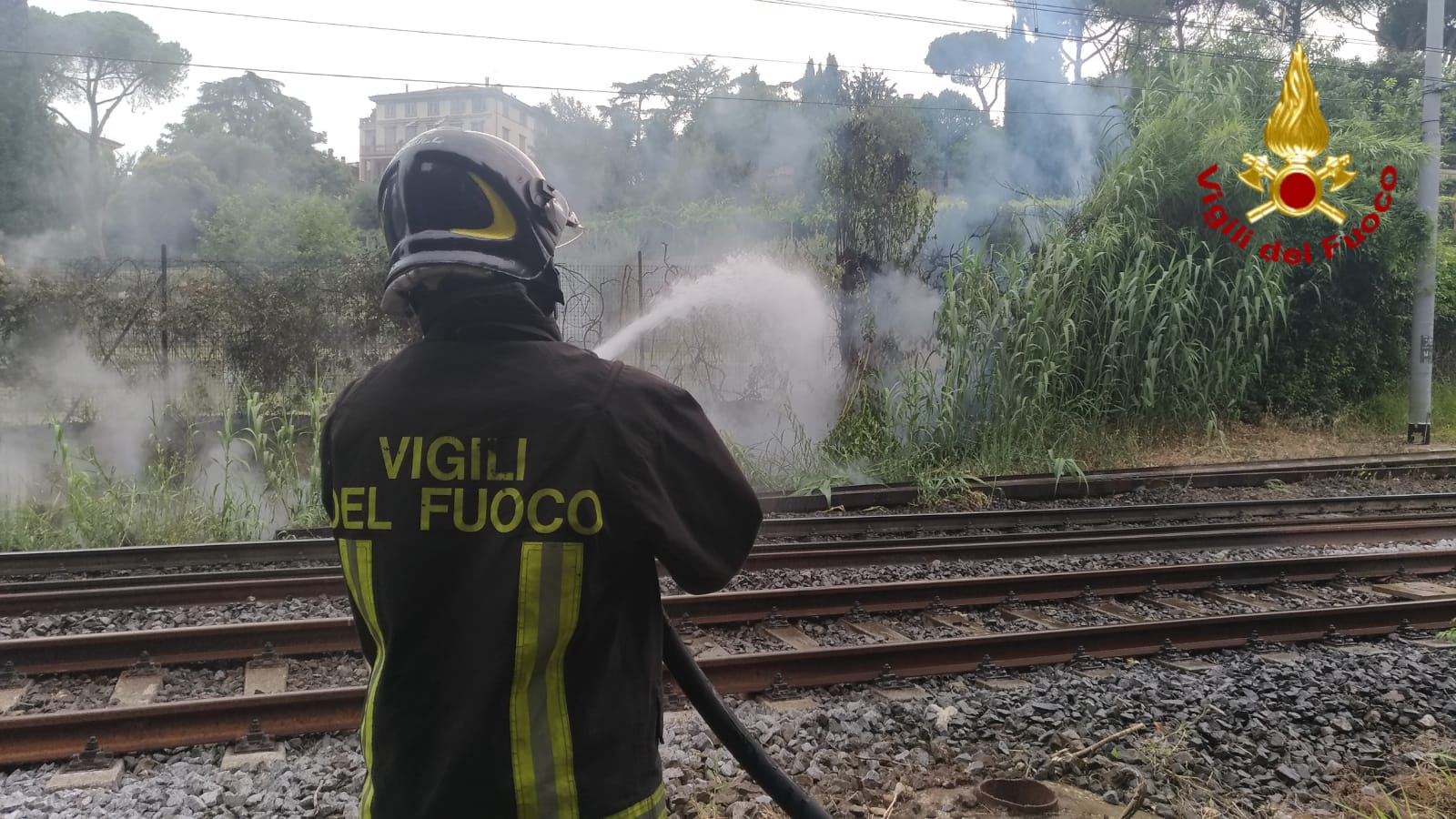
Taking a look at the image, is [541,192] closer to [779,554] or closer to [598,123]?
[779,554]

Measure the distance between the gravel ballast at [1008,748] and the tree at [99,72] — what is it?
17242 mm

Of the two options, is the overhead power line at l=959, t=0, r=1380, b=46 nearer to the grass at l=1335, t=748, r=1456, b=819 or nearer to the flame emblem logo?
the flame emblem logo

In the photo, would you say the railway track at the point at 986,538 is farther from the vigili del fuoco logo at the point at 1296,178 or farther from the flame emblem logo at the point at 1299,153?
the flame emblem logo at the point at 1299,153

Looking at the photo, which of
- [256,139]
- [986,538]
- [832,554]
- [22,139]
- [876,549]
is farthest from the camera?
[256,139]

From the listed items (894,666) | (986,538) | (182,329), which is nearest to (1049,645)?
(894,666)

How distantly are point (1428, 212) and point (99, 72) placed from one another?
2822cm

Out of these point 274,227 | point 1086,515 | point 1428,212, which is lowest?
point 1086,515

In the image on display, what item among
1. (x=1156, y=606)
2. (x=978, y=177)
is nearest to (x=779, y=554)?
(x=1156, y=606)

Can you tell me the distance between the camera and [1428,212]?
1625 centimetres

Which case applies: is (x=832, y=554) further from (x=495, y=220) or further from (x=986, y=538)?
(x=495, y=220)

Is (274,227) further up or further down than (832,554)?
further up

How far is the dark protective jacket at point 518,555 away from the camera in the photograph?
58.8 inches

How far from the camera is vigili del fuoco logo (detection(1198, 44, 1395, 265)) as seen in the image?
15289 millimetres

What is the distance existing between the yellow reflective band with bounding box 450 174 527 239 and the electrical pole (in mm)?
17949
